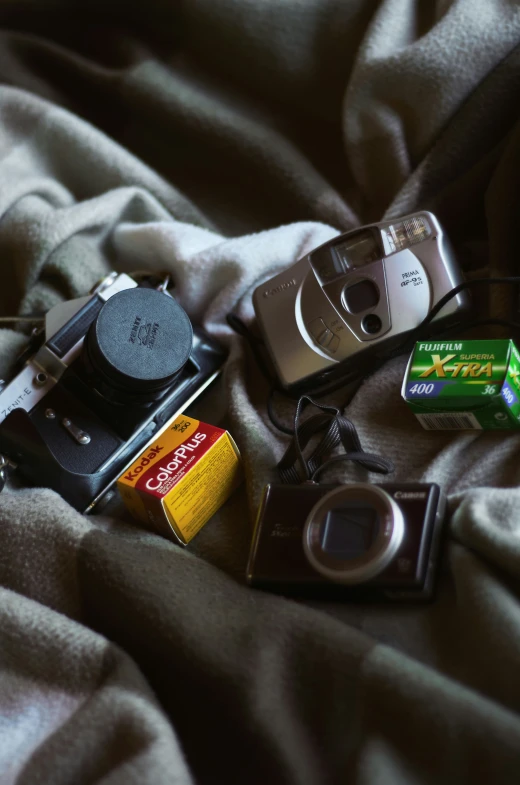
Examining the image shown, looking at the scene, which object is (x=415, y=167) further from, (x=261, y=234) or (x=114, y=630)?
(x=114, y=630)

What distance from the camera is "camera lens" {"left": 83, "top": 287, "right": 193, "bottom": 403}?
0.78 m

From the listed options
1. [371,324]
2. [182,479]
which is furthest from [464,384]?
[182,479]

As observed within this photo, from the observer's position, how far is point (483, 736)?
535mm

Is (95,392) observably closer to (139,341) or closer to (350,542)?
(139,341)

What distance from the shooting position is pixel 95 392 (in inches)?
31.8

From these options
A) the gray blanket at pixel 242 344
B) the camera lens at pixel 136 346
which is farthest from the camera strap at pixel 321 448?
the camera lens at pixel 136 346

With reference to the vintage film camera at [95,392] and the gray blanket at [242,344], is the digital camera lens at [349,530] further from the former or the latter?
the vintage film camera at [95,392]

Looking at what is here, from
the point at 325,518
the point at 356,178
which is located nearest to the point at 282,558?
the point at 325,518

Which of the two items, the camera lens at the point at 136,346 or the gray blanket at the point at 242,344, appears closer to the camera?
the gray blanket at the point at 242,344

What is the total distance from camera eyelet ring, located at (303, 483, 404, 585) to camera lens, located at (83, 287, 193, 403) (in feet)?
0.69

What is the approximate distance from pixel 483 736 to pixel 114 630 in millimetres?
311

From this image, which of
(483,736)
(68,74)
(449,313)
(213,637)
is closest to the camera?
(483,736)

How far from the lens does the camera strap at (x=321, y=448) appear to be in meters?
0.75

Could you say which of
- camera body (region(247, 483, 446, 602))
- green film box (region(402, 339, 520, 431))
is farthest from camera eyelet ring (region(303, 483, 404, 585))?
green film box (region(402, 339, 520, 431))
